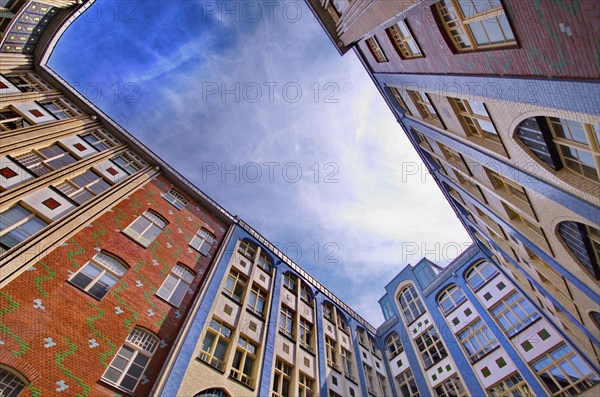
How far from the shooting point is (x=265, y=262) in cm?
2356

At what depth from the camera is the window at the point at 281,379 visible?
52.5 ft

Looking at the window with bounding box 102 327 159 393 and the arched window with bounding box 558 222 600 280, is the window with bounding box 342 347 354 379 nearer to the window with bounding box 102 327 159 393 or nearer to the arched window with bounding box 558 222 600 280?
the window with bounding box 102 327 159 393

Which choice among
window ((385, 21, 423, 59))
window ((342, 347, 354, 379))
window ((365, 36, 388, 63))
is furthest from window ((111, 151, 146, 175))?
window ((342, 347, 354, 379))

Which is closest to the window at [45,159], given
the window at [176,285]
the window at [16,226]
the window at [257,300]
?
the window at [16,226]

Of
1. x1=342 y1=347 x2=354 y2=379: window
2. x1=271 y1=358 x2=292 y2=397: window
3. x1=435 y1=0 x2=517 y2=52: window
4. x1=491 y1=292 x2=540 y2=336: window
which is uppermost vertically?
x1=491 y1=292 x2=540 y2=336: window

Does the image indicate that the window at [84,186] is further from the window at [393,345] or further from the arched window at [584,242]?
the window at [393,345]

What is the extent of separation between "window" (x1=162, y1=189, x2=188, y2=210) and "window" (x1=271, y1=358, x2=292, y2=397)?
11779mm

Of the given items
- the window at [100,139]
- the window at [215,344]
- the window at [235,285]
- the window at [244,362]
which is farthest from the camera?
the window at [100,139]

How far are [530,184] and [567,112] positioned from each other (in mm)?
3839

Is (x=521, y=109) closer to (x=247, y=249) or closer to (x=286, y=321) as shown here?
(x=286, y=321)

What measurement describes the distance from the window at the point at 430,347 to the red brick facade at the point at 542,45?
21.4 meters

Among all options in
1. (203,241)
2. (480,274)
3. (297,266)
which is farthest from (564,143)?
(297,266)

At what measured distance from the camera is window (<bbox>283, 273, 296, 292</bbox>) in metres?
23.6

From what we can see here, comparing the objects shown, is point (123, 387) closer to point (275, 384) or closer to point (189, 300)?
point (189, 300)
